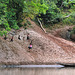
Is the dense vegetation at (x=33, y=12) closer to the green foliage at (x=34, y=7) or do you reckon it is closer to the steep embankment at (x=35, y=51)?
the green foliage at (x=34, y=7)

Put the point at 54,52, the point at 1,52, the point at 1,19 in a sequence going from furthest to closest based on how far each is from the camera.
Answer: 1. the point at 54,52
2. the point at 1,52
3. the point at 1,19

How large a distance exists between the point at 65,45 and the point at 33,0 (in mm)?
7570

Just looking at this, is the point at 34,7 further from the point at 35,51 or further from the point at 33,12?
the point at 35,51

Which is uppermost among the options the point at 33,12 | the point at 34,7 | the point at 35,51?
the point at 34,7

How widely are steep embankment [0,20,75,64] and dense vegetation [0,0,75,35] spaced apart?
1.85 metres

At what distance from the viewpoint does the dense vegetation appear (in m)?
14.6

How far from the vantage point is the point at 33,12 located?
1858cm

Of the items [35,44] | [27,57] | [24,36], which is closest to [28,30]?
[24,36]

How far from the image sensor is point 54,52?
17875mm

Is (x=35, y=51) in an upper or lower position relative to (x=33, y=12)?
lower

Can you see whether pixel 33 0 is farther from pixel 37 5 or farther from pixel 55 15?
pixel 55 15

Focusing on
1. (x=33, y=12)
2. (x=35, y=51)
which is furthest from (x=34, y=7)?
(x=35, y=51)

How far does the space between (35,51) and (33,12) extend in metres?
4.83

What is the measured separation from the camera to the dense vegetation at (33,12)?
14.6m
